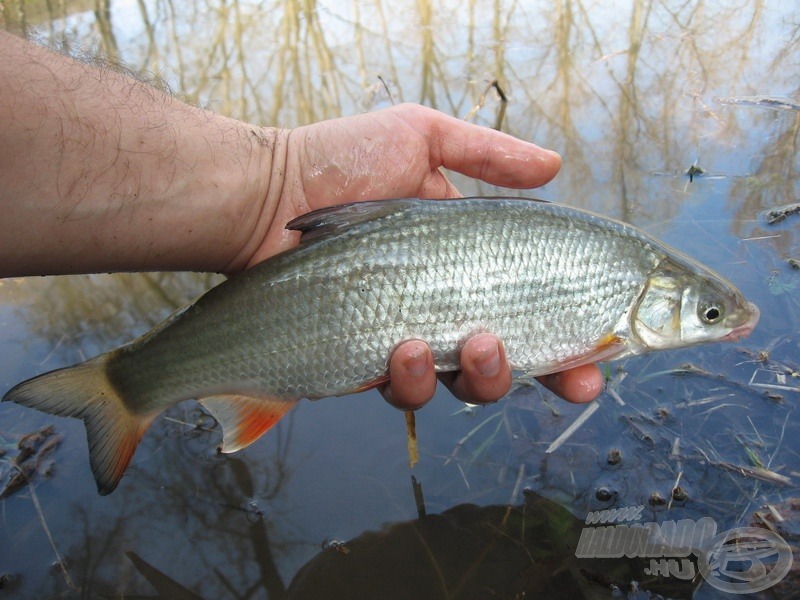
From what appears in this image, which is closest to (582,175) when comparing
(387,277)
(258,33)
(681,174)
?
(681,174)

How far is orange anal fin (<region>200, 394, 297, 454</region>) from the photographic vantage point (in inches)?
112

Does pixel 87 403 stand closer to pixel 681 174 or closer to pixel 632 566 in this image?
pixel 632 566

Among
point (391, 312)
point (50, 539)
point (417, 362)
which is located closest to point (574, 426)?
point (417, 362)

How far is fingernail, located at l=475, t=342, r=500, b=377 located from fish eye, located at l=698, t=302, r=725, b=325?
94 cm

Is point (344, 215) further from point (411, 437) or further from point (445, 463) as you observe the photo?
point (445, 463)

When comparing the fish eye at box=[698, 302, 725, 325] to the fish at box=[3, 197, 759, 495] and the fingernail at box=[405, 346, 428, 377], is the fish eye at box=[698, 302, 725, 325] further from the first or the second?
the fingernail at box=[405, 346, 428, 377]

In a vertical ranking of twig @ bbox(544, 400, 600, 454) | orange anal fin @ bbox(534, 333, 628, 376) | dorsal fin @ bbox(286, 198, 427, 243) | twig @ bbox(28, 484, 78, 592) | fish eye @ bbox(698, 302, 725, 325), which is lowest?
twig @ bbox(28, 484, 78, 592)

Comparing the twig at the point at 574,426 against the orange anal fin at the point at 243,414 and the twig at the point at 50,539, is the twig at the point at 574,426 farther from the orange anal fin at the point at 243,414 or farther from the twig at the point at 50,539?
the twig at the point at 50,539

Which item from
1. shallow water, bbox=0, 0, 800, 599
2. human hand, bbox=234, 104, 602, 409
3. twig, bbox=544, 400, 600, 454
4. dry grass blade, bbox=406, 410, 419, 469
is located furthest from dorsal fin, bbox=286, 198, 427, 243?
twig, bbox=544, 400, 600, 454

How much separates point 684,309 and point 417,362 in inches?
47.6

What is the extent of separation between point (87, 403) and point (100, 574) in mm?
897

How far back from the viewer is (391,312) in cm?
265

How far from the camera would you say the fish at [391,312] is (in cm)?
266

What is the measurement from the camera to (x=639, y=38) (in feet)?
26.6
